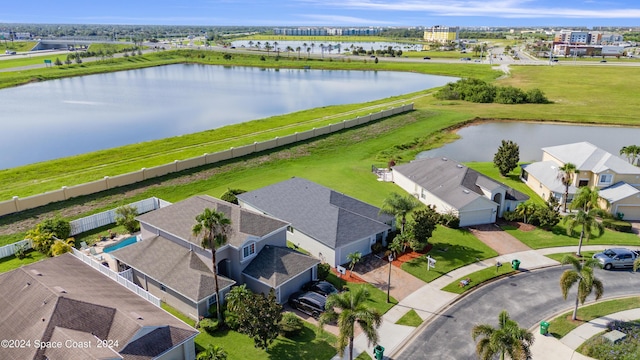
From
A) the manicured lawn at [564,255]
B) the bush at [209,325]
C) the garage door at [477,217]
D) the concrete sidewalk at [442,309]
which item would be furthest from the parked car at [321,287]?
the manicured lawn at [564,255]

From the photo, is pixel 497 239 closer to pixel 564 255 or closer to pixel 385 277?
pixel 564 255

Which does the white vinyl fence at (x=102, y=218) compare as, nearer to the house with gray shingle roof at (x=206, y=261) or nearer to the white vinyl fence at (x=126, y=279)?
the white vinyl fence at (x=126, y=279)

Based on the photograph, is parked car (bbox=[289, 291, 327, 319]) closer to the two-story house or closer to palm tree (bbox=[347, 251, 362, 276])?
palm tree (bbox=[347, 251, 362, 276])

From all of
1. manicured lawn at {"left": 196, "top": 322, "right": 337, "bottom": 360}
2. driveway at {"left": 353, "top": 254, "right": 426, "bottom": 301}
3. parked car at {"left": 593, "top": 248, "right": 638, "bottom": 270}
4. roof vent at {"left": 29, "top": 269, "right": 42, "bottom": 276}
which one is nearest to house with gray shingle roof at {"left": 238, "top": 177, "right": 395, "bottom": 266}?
driveway at {"left": 353, "top": 254, "right": 426, "bottom": 301}

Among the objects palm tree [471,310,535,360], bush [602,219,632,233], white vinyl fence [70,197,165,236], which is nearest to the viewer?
palm tree [471,310,535,360]

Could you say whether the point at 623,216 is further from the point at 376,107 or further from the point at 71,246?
the point at 376,107
